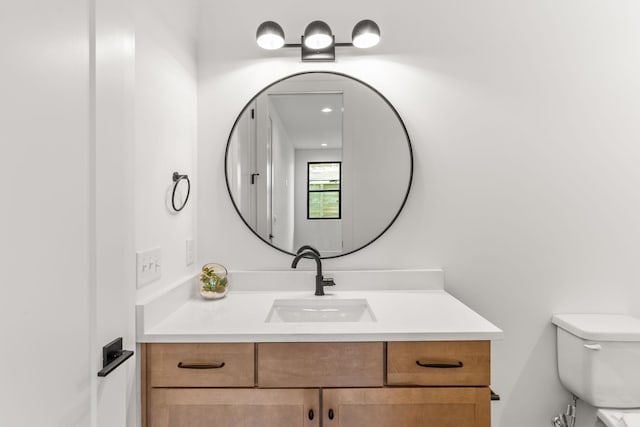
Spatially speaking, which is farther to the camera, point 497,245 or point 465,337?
point 497,245

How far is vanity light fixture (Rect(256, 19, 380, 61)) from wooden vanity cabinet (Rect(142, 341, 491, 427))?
4.13 ft

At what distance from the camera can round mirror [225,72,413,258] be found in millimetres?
1729

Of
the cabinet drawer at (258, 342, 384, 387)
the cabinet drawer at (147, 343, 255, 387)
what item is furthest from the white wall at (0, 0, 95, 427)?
the cabinet drawer at (258, 342, 384, 387)

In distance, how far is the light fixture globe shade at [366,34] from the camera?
5.30ft

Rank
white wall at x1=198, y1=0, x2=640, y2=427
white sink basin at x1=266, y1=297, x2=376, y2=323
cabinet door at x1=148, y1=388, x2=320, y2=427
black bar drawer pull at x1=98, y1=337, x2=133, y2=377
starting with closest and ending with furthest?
1. black bar drawer pull at x1=98, y1=337, x2=133, y2=377
2. cabinet door at x1=148, y1=388, x2=320, y2=427
3. white sink basin at x1=266, y1=297, x2=376, y2=323
4. white wall at x1=198, y1=0, x2=640, y2=427

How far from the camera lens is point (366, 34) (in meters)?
1.62

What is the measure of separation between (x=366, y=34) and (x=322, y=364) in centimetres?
134

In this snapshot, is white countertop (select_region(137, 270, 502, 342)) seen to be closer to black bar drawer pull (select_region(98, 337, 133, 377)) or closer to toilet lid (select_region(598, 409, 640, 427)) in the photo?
black bar drawer pull (select_region(98, 337, 133, 377))

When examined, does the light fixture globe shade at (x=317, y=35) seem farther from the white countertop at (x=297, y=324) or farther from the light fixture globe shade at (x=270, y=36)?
the white countertop at (x=297, y=324)

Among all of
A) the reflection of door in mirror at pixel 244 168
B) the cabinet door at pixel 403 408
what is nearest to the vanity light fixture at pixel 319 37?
the reflection of door in mirror at pixel 244 168

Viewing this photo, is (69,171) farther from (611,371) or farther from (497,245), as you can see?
(611,371)

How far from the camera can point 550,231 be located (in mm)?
1702

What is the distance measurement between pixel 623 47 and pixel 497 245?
106 cm

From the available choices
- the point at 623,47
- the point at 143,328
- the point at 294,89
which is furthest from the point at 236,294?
the point at 623,47
